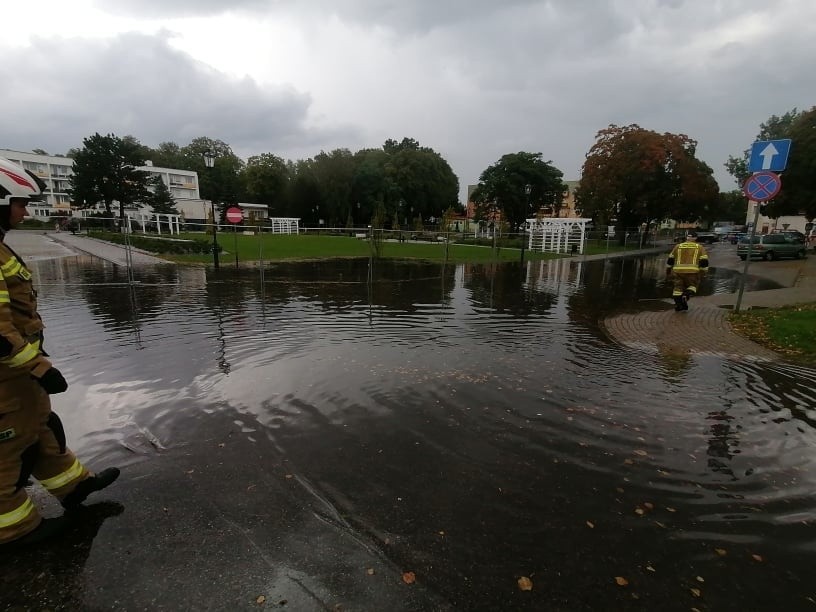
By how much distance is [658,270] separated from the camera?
23.8 meters

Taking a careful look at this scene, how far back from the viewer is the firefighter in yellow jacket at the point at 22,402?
2.67m

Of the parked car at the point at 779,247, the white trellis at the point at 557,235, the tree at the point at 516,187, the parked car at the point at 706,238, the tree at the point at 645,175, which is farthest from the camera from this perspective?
the tree at the point at 516,187

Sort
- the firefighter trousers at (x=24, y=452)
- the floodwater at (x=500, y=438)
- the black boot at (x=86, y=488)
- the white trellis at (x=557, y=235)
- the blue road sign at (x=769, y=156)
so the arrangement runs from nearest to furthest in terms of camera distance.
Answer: the firefighter trousers at (x=24, y=452) → the floodwater at (x=500, y=438) → the black boot at (x=86, y=488) → the blue road sign at (x=769, y=156) → the white trellis at (x=557, y=235)

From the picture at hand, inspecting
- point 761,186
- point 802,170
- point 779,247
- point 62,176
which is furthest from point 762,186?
point 62,176

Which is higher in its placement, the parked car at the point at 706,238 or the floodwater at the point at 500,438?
the parked car at the point at 706,238

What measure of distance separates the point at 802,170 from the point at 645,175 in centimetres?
1408

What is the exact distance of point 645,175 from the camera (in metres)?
41.1

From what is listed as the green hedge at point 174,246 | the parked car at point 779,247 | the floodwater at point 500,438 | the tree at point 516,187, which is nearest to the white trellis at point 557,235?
the parked car at point 779,247

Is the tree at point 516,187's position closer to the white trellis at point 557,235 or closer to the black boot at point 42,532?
the white trellis at point 557,235

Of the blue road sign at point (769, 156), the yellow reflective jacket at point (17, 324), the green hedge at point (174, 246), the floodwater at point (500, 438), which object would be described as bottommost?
the floodwater at point (500, 438)

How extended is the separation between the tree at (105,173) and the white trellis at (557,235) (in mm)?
49738

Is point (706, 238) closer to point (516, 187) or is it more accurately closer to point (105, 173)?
point (516, 187)

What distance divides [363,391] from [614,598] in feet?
11.7

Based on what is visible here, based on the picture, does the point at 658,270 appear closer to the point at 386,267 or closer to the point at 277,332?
the point at 386,267
